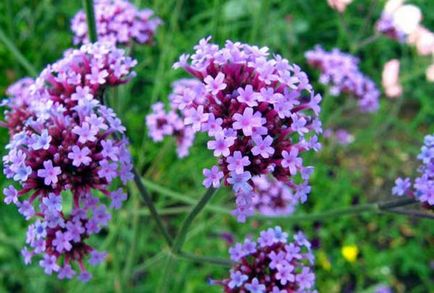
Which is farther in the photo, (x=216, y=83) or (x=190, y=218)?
(x=190, y=218)

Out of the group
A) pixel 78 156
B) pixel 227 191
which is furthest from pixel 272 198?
pixel 78 156

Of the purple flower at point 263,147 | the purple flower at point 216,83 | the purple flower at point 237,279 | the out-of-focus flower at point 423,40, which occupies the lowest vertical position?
the purple flower at point 237,279

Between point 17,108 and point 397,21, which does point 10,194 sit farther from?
point 397,21

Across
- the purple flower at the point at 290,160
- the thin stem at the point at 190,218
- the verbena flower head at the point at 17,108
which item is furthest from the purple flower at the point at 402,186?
the verbena flower head at the point at 17,108

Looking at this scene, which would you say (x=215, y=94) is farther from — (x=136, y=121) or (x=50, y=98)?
(x=136, y=121)

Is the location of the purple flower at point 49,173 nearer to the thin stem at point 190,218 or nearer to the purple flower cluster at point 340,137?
the thin stem at point 190,218

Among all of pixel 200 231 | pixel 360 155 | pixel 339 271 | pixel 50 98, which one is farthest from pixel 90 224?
pixel 360 155

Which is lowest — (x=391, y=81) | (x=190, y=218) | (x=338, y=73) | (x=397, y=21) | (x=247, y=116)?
(x=190, y=218)

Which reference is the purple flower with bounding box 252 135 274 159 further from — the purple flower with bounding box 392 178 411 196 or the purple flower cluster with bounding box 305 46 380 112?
the purple flower cluster with bounding box 305 46 380 112
